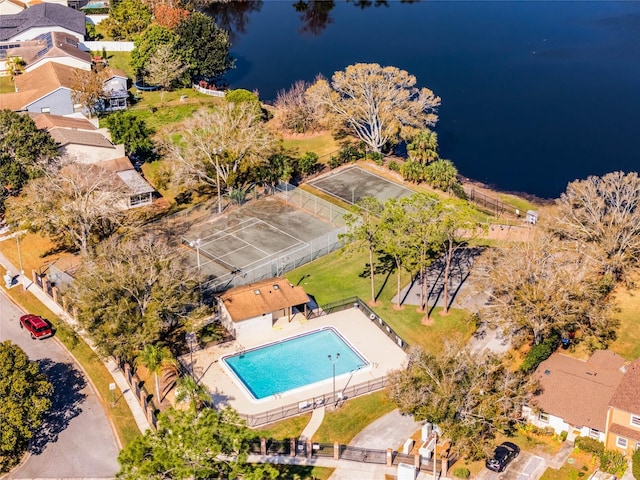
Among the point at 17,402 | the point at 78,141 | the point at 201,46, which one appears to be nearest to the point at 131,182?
the point at 78,141

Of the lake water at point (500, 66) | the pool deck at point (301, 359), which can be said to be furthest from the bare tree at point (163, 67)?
the pool deck at point (301, 359)

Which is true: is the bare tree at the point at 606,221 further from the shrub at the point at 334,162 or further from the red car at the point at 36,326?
the red car at the point at 36,326

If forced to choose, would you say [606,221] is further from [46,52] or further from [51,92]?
[46,52]

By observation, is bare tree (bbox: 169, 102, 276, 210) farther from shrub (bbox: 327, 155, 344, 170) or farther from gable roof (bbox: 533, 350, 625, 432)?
gable roof (bbox: 533, 350, 625, 432)

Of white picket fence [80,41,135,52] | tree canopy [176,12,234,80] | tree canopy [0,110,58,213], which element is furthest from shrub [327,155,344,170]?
white picket fence [80,41,135,52]

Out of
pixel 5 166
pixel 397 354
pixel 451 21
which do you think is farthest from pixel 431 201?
pixel 451 21
